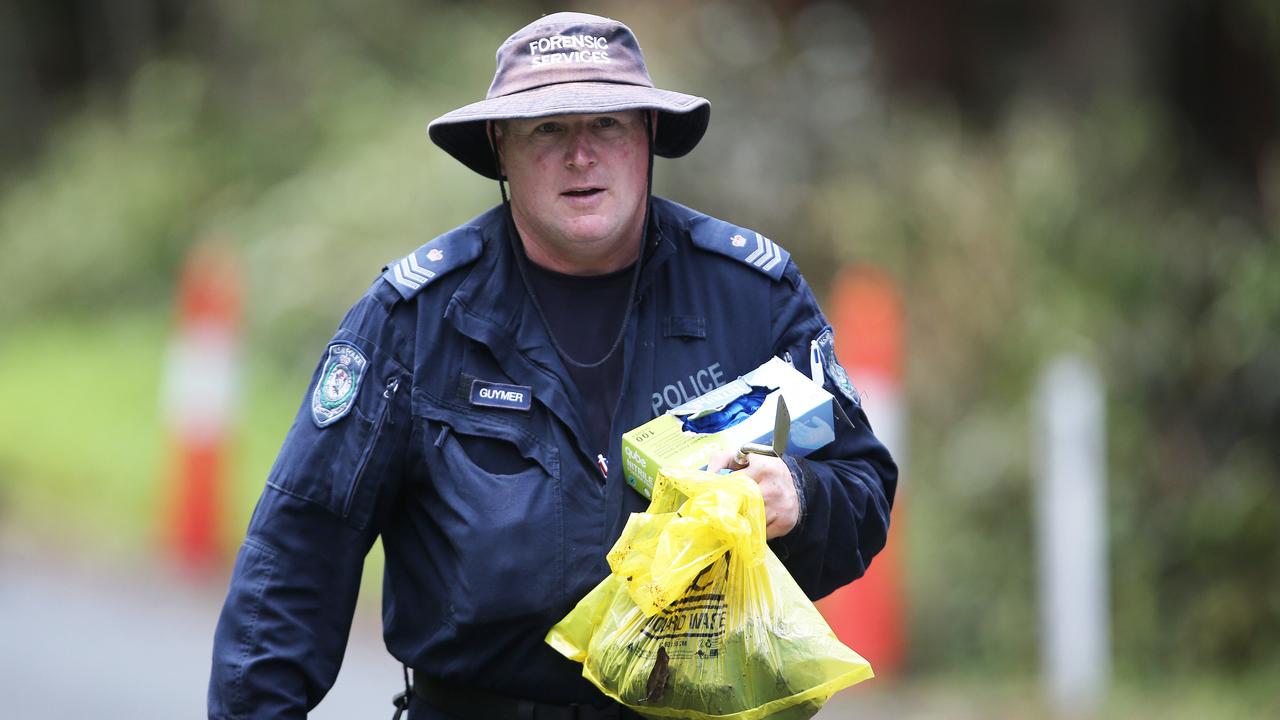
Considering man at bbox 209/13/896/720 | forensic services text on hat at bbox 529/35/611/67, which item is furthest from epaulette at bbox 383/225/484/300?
forensic services text on hat at bbox 529/35/611/67

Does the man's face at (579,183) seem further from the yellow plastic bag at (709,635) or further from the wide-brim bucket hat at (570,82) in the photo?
the yellow plastic bag at (709,635)

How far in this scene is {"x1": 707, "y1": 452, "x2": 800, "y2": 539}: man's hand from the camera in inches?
107

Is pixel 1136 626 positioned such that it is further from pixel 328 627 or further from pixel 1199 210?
pixel 328 627

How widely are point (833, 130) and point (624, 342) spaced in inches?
256

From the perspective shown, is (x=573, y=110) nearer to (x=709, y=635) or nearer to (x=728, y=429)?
(x=728, y=429)

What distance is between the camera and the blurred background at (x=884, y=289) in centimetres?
623

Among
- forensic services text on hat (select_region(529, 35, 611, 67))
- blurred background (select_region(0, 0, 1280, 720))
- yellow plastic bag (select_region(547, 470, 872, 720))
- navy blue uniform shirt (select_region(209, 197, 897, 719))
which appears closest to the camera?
yellow plastic bag (select_region(547, 470, 872, 720))

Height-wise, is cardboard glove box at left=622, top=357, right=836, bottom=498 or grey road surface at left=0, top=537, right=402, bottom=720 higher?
cardboard glove box at left=622, top=357, right=836, bottom=498

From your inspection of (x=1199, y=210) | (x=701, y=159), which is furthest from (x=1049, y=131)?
(x=701, y=159)

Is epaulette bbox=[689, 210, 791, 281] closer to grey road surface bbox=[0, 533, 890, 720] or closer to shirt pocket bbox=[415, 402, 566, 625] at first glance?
shirt pocket bbox=[415, 402, 566, 625]

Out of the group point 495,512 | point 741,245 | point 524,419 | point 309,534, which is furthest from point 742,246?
point 309,534

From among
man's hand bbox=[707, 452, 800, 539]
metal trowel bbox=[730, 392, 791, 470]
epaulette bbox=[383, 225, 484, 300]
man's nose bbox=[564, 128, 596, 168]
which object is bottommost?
man's hand bbox=[707, 452, 800, 539]

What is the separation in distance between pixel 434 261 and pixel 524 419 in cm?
36

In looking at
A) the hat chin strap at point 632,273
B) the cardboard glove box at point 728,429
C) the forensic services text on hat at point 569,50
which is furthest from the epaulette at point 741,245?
the forensic services text on hat at point 569,50
